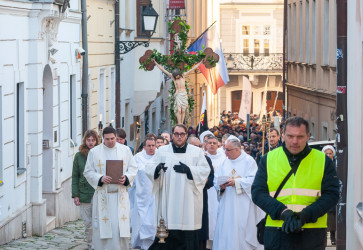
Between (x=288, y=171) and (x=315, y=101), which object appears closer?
(x=288, y=171)

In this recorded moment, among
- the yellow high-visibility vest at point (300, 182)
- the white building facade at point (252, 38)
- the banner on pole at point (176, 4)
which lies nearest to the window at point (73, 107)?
the yellow high-visibility vest at point (300, 182)

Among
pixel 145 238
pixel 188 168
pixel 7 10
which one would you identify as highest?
pixel 7 10

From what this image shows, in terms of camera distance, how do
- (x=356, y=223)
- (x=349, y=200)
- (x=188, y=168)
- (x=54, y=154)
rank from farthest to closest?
(x=54, y=154) → (x=188, y=168) → (x=349, y=200) → (x=356, y=223)

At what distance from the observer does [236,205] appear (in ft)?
47.8

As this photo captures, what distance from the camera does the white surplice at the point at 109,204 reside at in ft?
46.3

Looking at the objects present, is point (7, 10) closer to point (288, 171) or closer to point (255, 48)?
point (288, 171)

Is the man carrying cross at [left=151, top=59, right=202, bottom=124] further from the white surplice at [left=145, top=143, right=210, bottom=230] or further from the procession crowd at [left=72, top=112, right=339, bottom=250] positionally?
the white surplice at [left=145, top=143, right=210, bottom=230]

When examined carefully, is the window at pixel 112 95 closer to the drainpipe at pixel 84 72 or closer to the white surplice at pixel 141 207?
the drainpipe at pixel 84 72

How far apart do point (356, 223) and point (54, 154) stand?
896 cm

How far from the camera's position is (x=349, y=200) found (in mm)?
11977

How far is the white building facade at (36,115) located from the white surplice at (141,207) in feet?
5.14

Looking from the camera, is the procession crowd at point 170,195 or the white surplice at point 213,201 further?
the white surplice at point 213,201

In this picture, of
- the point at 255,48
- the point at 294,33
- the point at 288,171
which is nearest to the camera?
the point at 288,171

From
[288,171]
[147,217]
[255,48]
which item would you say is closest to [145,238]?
[147,217]
